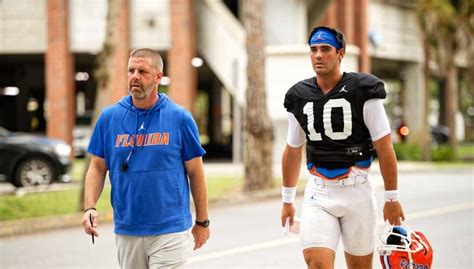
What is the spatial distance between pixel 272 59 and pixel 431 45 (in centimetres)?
649

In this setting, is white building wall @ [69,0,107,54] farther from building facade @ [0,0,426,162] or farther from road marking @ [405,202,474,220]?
road marking @ [405,202,474,220]

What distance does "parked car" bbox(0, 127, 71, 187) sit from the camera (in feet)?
62.7

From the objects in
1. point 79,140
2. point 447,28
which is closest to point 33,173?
point 79,140

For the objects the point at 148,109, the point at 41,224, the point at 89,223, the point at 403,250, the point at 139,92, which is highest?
the point at 139,92

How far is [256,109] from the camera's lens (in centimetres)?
1777

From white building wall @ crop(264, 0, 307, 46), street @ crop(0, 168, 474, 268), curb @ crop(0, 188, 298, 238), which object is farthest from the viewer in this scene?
white building wall @ crop(264, 0, 307, 46)

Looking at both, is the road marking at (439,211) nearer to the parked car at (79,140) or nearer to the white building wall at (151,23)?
the white building wall at (151,23)

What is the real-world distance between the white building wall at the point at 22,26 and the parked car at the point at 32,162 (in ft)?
42.6

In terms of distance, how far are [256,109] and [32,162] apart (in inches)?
Result: 216

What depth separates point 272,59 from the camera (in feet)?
96.3

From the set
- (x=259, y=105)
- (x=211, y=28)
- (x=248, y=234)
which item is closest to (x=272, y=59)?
(x=211, y=28)

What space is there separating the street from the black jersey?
12.1 ft

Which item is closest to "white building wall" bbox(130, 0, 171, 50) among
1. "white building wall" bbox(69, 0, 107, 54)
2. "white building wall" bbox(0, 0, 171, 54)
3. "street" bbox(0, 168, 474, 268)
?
"white building wall" bbox(0, 0, 171, 54)

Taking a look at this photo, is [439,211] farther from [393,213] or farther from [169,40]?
[169,40]
